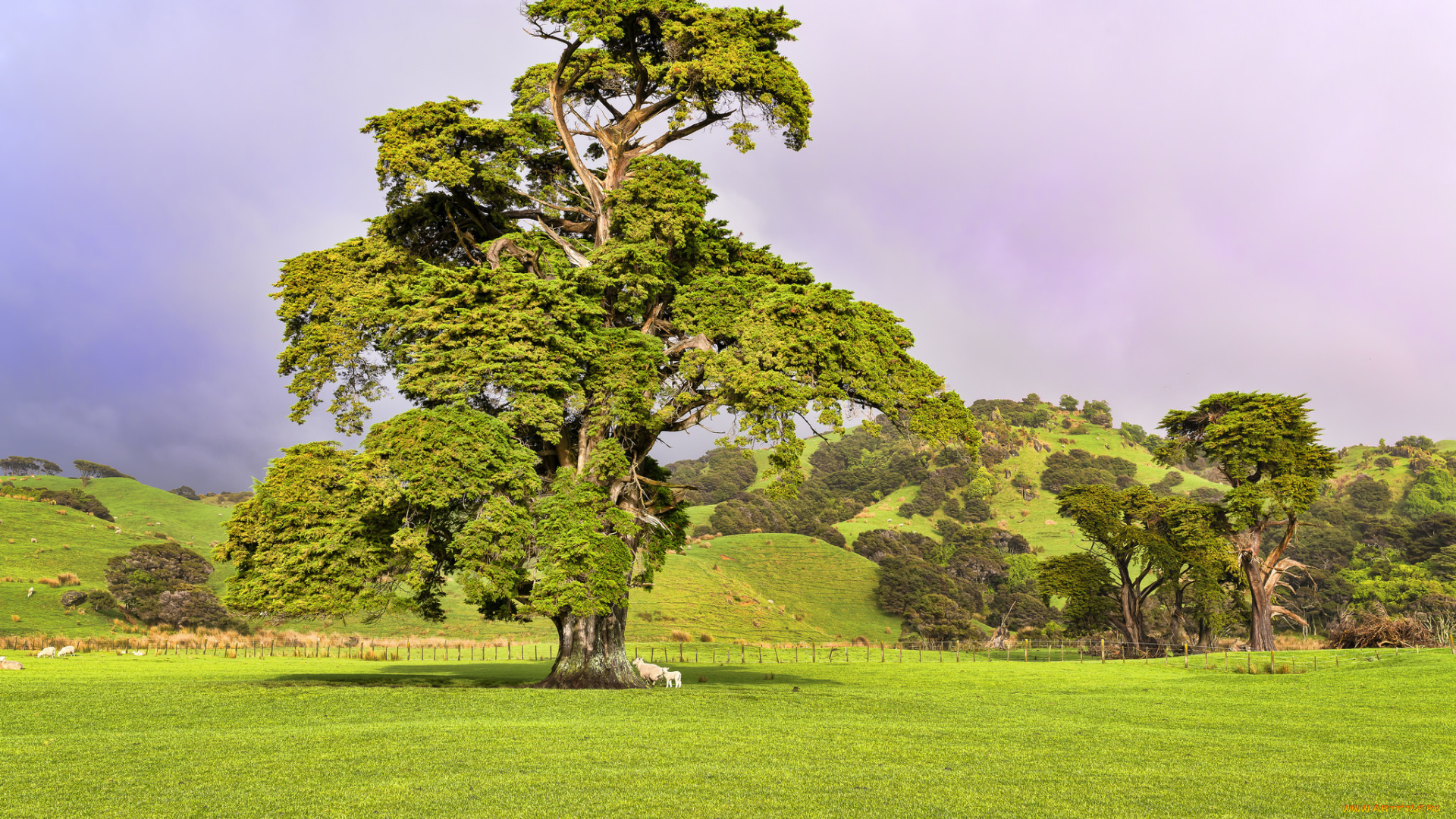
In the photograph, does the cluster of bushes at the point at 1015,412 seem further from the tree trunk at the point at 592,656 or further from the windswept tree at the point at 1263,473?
the tree trunk at the point at 592,656

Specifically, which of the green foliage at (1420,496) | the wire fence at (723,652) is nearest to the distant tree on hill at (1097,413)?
the green foliage at (1420,496)

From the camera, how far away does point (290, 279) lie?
29625mm

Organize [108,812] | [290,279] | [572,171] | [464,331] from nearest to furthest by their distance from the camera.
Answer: [108,812], [464,331], [290,279], [572,171]

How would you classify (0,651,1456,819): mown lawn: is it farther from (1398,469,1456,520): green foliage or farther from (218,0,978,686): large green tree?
(1398,469,1456,520): green foliage

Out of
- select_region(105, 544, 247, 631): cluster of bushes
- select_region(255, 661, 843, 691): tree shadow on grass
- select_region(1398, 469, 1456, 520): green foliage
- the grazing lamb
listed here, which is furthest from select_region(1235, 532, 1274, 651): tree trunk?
select_region(1398, 469, 1456, 520): green foliage

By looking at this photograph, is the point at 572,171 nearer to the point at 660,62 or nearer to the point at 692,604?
the point at 660,62

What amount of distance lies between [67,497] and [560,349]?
10027 centimetres

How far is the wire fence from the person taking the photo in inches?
1636

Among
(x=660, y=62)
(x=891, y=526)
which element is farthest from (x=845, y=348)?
(x=891, y=526)

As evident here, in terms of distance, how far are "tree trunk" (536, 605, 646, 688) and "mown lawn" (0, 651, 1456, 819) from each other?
2.10 metres

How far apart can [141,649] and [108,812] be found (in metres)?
47.7

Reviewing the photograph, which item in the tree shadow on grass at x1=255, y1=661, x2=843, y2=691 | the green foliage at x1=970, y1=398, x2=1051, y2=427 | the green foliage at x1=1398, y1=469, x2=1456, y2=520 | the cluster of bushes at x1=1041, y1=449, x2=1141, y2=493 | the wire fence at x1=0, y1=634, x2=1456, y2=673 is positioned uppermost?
the green foliage at x1=970, y1=398, x2=1051, y2=427

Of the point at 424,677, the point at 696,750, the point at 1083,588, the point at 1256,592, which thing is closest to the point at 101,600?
the point at 424,677

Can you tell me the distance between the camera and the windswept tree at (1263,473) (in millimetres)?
53312
